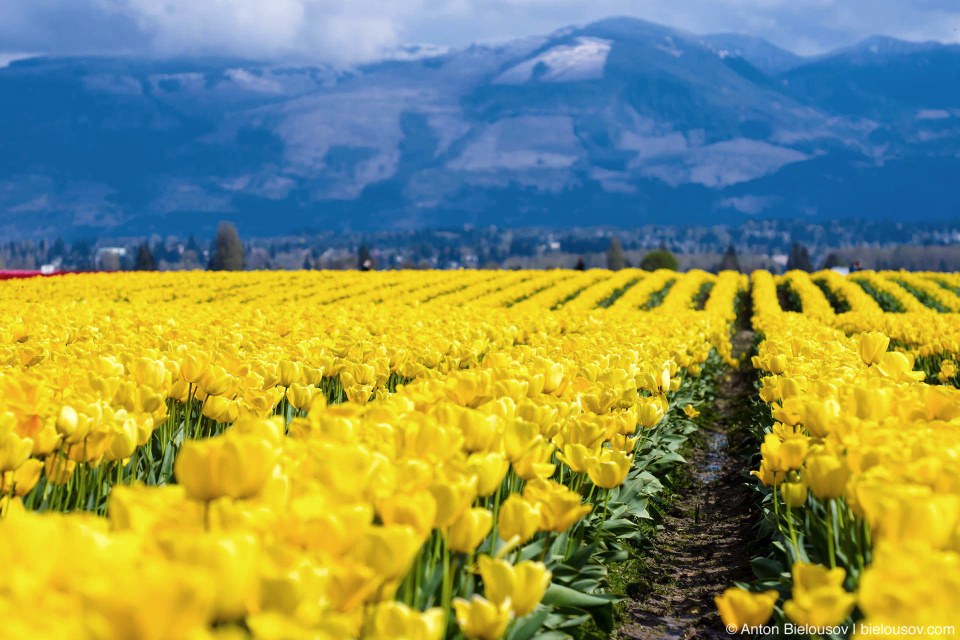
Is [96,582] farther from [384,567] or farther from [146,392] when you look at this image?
[146,392]

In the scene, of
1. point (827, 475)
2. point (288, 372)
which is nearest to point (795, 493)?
point (827, 475)

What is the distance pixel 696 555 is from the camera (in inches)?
223

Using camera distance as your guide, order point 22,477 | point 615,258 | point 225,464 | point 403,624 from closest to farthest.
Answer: point 403,624 < point 225,464 < point 22,477 < point 615,258

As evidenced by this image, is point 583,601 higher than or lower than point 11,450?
lower

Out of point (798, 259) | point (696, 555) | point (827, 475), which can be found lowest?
point (696, 555)

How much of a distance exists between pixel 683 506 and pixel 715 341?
4.43 metres

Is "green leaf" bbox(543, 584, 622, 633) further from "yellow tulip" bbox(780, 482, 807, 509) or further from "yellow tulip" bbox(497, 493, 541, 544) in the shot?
"yellow tulip" bbox(780, 482, 807, 509)

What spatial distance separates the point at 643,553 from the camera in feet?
18.2

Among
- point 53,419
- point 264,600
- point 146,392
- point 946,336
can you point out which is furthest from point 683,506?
point 264,600

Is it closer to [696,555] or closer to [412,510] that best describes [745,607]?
[412,510]

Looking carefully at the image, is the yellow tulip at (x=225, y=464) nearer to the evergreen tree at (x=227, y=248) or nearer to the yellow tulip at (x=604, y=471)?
the yellow tulip at (x=604, y=471)

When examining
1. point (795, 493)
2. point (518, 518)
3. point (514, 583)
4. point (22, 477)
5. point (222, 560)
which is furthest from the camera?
point (22, 477)

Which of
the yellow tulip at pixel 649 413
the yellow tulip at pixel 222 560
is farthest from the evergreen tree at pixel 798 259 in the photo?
the yellow tulip at pixel 222 560

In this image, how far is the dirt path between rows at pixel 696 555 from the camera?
14.5 ft
